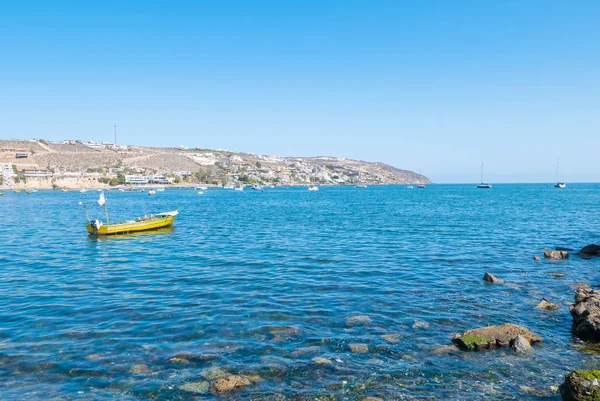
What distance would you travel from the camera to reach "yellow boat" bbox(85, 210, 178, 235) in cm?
4244

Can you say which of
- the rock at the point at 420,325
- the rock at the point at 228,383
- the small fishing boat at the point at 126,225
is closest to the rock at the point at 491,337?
the rock at the point at 420,325

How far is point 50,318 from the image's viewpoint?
16828 mm

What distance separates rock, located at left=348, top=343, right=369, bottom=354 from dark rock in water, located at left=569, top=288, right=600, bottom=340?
783cm

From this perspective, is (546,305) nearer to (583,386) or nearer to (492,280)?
(492,280)

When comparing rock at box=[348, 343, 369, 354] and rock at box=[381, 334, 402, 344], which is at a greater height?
rock at box=[381, 334, 402, 344]

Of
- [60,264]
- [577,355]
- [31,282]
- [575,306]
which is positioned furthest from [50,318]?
[575,306]

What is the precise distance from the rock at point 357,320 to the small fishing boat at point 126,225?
32.7 m

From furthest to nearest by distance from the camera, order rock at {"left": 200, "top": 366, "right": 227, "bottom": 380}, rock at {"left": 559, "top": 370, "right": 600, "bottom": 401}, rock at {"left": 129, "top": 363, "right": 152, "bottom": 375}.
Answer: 1. rock at {"left": 129, "top": 363, "right": 152, "bottom": 375}
2. rock at {"left": 200, "top": 366, "right": 227, "bottom": 380}
3. rock at {"left": 559, "top": 370, "right": 600, "bottom": 401}

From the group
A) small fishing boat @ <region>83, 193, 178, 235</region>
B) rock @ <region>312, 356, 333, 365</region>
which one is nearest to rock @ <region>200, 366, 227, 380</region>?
rock @ <region>312, 356, 333, 365</region>

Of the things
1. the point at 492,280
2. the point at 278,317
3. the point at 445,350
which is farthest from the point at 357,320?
the point at 492,280

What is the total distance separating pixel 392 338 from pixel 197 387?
700 cm

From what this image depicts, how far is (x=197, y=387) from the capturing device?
10977 mm

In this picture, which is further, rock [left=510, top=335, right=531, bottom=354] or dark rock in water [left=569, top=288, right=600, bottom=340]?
dark rock in water [left=569, top=288, right=600, bottom=340]

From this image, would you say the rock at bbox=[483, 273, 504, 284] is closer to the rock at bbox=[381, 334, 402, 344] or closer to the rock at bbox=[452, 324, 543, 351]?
the rock at bbox=[452, 324, 543, 351]
